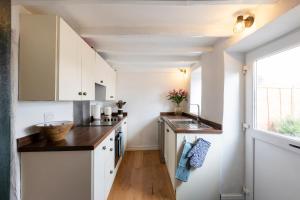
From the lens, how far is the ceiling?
137 cm

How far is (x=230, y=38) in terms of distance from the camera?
2.14 meters

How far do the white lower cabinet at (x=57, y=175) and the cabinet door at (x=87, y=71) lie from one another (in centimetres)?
77

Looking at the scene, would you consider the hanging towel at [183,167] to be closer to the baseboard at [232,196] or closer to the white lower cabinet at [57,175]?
the baseboard at [232,196]

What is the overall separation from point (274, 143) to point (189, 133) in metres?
0.89

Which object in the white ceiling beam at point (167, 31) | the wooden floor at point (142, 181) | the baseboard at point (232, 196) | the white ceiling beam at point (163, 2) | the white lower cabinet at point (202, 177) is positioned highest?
the white ceiling beam at point (167, 31)

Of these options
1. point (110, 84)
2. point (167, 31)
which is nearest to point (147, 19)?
point (167, 31)

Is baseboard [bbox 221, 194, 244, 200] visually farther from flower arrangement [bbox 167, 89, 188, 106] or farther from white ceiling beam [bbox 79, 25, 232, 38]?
flower arrangement [bbox 167, 89, 188, 106]

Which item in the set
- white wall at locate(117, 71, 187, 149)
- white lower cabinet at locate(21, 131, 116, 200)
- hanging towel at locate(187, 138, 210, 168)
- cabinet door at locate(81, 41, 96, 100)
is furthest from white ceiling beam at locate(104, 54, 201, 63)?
white lower cabinet at locate(21, 131, 116, 200)

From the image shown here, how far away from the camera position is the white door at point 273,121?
1602 millimetres

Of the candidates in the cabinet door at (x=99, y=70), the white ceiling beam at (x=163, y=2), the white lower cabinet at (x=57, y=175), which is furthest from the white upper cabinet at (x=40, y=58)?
the cabinet door at (x=99, y=70)

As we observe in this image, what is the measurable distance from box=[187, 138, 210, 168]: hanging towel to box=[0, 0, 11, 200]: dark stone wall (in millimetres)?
1753

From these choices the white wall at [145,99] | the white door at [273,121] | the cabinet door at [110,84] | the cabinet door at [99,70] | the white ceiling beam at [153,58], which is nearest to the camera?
the white door at [273,121]

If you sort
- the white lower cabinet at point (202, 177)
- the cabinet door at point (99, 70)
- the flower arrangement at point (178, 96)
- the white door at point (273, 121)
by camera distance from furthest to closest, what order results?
the flower arrangement at point (178, 96)
the cabinet door at point (99, 70)
the white lower cabinet at point (202, 177)
the white door at point (273, 121)

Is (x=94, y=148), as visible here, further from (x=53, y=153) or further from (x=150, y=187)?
(x=150, y=187)
